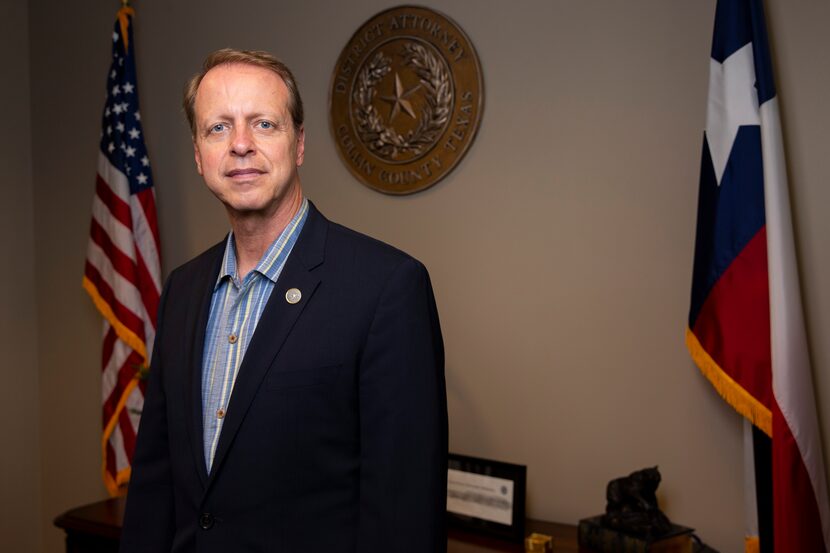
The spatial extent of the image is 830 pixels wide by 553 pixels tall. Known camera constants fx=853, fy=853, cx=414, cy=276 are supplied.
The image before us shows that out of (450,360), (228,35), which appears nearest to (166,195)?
→ (228,35)

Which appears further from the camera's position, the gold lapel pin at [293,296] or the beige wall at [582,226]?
the beige wall at [582,226]

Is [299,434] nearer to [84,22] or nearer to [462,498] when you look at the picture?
[462,498]

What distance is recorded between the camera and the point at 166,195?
362cm

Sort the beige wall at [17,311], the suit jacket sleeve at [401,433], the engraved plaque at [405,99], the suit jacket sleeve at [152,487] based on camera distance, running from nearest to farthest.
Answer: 1. the suit jacket sleeve at [401,433]
2. the suit jacket sleeve at [152,487]
3. the engraved plaque at [405,99]
4. the beige wall at [17,311]

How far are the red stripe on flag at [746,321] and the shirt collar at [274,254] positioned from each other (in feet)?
3.87

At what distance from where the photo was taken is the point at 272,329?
141 centimetres

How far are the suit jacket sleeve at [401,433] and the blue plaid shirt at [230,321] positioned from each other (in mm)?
226

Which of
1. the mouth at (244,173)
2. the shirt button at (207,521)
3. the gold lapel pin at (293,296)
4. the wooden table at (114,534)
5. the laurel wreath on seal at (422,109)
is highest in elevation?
the laurel wreath on seal at (422,109)

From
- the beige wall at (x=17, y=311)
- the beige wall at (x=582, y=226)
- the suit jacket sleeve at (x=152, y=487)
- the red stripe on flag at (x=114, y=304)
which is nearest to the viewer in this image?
the suit jacket sleeve at (x=152, y=487)

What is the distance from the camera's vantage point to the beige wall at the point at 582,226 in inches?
90.7

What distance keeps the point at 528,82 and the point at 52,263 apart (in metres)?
2.52

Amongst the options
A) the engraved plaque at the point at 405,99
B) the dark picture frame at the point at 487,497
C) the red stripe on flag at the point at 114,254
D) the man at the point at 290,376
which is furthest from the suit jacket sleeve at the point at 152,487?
the red stripe on flag at the point at 114,254

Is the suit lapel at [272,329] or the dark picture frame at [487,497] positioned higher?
the suit lapel at [272,329]

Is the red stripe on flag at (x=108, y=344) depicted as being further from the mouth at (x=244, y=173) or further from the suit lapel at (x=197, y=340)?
the mouth at (x=244, y=173)
